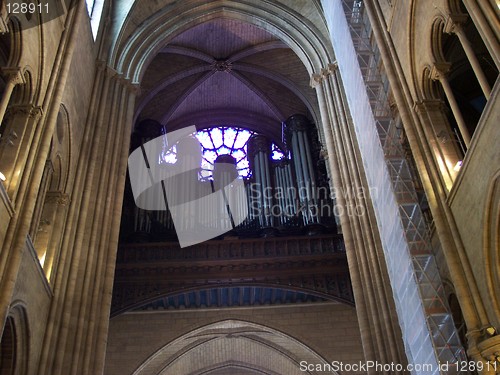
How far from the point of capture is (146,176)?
16.7 m

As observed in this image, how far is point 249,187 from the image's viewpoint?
56.8ft

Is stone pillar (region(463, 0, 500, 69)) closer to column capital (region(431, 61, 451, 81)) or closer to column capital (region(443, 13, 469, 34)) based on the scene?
column capital (region(443, 13, 469, 34))

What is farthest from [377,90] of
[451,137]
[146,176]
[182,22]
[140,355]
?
[140,355]

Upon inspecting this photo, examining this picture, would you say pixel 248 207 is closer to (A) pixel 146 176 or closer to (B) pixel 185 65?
(A) pixel 146 176

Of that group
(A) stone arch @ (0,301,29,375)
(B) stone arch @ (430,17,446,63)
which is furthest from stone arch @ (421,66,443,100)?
(A) stone arch @ (0,301,29,375)

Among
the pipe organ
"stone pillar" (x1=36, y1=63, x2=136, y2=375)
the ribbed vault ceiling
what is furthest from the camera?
the ribbed vault ceiling

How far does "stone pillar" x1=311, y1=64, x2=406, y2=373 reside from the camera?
9.71 metres

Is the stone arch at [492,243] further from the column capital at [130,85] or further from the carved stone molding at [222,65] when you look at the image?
the carved stone molding at [222,65]

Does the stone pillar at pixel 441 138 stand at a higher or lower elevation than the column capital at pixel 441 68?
lower

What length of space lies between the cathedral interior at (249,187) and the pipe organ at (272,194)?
63mm

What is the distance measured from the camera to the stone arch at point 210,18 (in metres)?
13.2

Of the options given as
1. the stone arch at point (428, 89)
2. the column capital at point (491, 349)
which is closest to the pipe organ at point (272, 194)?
the stone arch at point (428, 89)

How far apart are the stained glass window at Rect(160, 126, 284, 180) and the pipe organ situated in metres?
0.32

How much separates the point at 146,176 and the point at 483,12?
11522 millimetres
